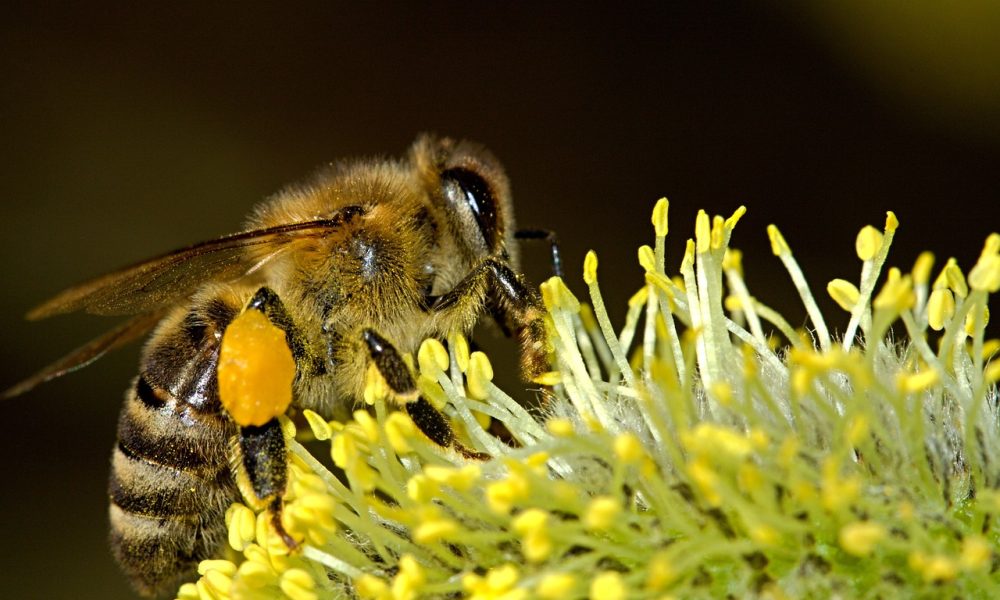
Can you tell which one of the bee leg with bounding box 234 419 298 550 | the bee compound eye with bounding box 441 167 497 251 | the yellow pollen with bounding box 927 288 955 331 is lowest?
the bee leg with bounding box 234 419 298 550

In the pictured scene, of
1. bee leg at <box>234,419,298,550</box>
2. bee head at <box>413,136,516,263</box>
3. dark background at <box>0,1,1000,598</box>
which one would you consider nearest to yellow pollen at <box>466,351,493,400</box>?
bee head at <box>413,136,516,263</box>

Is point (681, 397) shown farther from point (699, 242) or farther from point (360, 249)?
point (360, 249)

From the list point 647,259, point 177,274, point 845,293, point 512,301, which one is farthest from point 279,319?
point 845,293

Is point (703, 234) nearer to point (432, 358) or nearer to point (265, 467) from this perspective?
point (432, 358)

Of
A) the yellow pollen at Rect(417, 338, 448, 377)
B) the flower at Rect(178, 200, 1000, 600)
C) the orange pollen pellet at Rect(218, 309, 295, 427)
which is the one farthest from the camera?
the yellow pollen at Rect(417, 338, 448, 377)

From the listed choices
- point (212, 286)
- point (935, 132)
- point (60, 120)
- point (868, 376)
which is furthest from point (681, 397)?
point (60, 120)

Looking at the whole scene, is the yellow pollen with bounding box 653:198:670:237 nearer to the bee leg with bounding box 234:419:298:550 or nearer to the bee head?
the bee head

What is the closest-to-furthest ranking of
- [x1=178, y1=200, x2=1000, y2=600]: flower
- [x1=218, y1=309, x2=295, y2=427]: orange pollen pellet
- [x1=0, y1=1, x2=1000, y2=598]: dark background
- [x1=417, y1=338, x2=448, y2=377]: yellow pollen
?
[x1=178, y1=200, x2=1000, y2=600]: flower < [x1=218, y1=309, x2=295, y2=427]: orange pollen pellet < [x1=417, y1=338, x2=448, y2=377]: yellow pollen < [x1=0, y1=1, x2=1000, y2=598]: dark background
